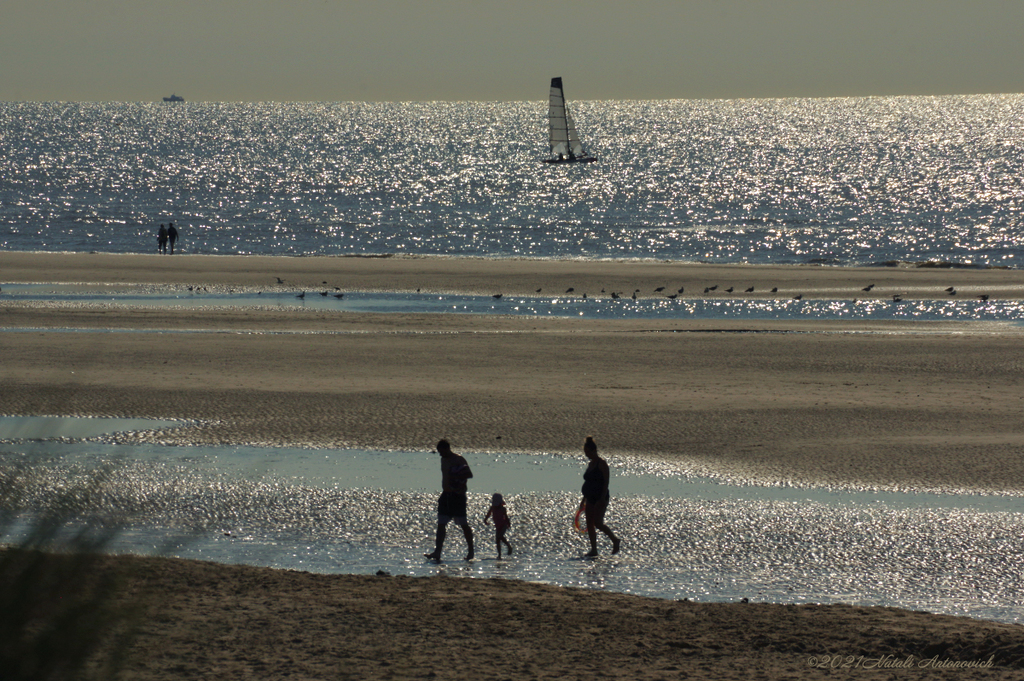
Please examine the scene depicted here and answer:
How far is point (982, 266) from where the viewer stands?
54.5 meters

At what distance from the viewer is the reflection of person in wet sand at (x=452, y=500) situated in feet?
37.8

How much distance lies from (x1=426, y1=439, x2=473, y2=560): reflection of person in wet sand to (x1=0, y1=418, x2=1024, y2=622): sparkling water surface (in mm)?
255

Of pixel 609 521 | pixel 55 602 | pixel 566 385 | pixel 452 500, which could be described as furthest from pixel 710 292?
pixel 55 602

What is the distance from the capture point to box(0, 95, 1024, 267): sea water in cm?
6719

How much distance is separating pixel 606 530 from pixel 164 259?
43.1 meters

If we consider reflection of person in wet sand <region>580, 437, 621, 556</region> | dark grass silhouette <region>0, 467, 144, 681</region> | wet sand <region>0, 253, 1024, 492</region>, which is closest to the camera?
dark grass silhouette <region>0, 467, 144, 681</region>

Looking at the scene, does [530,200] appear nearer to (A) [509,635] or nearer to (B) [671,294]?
A: (B) [671,294]

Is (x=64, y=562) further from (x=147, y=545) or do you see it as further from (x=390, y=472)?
(x=390, y=472)

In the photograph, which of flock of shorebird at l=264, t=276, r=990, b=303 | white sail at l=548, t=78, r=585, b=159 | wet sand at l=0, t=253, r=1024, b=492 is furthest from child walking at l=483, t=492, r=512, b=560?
white sail at l=548, t=78, r=585, b=159

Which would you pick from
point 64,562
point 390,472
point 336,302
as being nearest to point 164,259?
point 336,302

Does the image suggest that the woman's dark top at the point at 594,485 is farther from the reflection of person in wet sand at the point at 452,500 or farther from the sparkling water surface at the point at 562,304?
the sparkling water surface at the point at 562,304

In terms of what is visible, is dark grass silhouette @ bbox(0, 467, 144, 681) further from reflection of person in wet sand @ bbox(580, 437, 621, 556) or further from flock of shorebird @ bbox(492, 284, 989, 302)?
flock of shorebird @ bbox(492, 284, 989, 302)

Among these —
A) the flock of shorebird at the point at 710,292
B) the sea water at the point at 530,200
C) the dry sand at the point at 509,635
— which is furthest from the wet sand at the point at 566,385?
the sea water at the point at 530,200

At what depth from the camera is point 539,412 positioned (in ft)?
65.2
